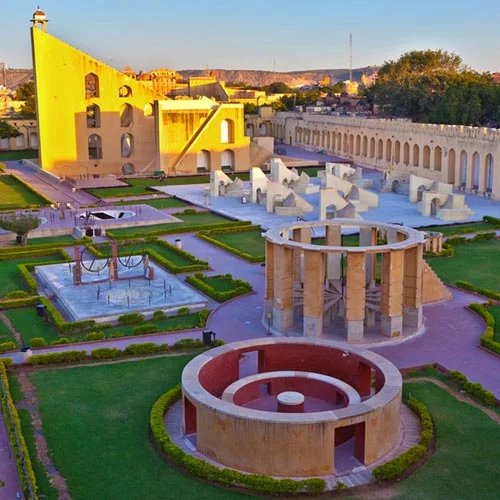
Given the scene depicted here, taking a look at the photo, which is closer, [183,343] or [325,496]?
[325,496]

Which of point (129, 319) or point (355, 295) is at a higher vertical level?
point (355, 295)

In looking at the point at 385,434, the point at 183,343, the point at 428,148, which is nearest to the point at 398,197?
the point at 428,148

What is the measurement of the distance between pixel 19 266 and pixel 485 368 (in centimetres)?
1916

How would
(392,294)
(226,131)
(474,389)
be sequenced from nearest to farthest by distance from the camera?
(474,389)
(392,294)
(226,131)

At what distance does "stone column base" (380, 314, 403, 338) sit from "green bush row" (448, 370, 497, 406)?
296 centimetres

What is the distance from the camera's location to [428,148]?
54250mm

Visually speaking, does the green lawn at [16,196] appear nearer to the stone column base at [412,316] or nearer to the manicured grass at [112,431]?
the manicured grass at [112,431]

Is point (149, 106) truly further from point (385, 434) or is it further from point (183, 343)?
point (385, 434)

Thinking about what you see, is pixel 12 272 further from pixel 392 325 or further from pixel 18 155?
pixel 18 155

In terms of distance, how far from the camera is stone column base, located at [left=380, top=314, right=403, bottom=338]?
68.7 feet

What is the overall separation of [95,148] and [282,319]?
5093 cm

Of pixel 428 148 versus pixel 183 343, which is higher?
pixel 428 148

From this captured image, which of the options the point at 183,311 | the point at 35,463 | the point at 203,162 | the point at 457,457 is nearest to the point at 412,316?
the point at 183,311

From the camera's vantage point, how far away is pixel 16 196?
49531mm
